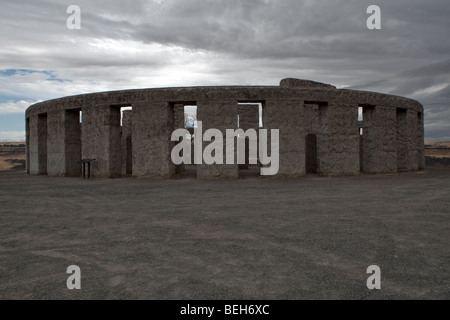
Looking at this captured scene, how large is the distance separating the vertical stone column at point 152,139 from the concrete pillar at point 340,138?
22.0 feet

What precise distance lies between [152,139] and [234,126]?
3493mm

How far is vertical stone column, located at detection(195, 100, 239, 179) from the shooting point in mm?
12336

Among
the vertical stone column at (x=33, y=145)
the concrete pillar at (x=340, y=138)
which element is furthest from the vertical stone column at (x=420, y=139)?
the vertical stone column at (x=33, y=145)

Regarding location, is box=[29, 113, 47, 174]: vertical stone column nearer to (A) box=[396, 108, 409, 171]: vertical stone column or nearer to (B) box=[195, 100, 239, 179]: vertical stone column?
(B) box=[195, 100, 239, 179]: vertical stone column

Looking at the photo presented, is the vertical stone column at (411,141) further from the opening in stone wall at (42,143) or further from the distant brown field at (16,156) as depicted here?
the opening in stone wall at (42,143)

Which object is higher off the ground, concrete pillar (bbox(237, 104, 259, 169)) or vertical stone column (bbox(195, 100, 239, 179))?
concrete pillar (bbox(237, 104, 259, 169))

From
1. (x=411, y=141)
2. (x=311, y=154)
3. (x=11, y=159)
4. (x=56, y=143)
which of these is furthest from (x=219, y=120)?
(x=11, y=159)

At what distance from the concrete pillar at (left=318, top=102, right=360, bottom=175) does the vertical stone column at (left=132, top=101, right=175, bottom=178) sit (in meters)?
6.70

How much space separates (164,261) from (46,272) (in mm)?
1180

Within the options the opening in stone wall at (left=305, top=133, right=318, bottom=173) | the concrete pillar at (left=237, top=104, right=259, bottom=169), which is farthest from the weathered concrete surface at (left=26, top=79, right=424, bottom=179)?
the concrete pillar at (left=237, top=104, right=259, bottom=169)

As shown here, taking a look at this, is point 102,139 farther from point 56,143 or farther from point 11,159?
point 11,159

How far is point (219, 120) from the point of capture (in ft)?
40.5
